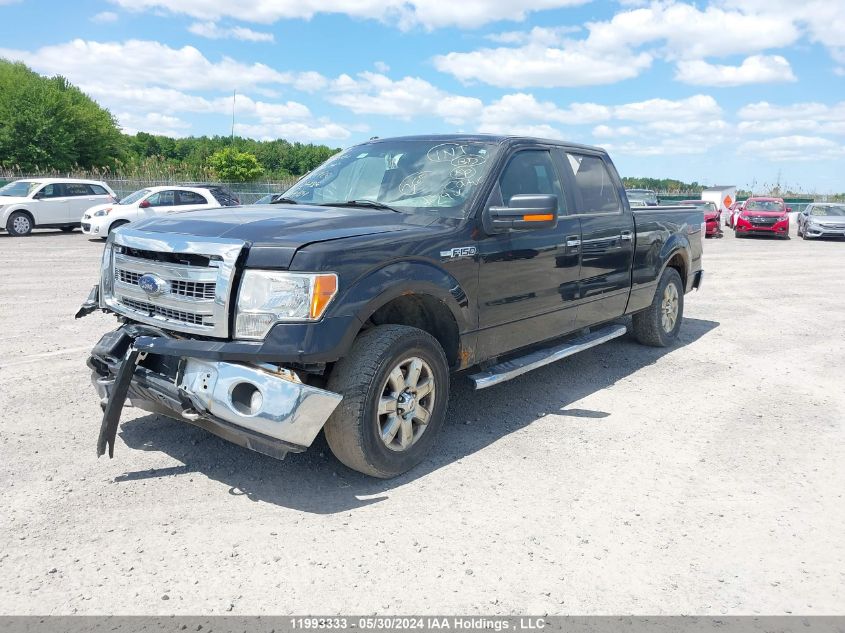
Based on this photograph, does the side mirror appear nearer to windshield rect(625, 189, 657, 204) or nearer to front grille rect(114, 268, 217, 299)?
front grille rect(114, 268, 217, 299)

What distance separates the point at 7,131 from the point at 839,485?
195ft

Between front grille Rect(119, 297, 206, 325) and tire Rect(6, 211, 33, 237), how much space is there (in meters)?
19.1

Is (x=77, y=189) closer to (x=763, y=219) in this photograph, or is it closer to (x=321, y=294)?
(x=321, y=294)

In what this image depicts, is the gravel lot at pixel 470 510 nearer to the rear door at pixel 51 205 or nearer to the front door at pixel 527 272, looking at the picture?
the front door at pixel 527 272

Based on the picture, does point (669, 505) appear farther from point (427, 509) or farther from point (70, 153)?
point (70, 153)

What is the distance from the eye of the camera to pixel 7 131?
50844mm

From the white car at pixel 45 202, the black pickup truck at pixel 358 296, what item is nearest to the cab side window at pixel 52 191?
the white car at pixel 45 202

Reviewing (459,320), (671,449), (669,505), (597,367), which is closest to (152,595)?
(459,320)

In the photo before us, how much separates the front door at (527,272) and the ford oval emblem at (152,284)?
6.21 feet

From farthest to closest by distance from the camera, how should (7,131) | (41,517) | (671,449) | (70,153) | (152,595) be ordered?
1. (70,153)
2. (7,131)
3. (671,449)
4. (41,517)
5. (152,595)

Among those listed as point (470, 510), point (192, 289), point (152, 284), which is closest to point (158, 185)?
point (152, 284)

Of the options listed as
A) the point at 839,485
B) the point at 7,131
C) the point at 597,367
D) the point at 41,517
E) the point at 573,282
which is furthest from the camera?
the point at 7,131

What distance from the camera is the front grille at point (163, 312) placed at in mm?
3545

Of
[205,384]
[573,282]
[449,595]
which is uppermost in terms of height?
[573,282]
